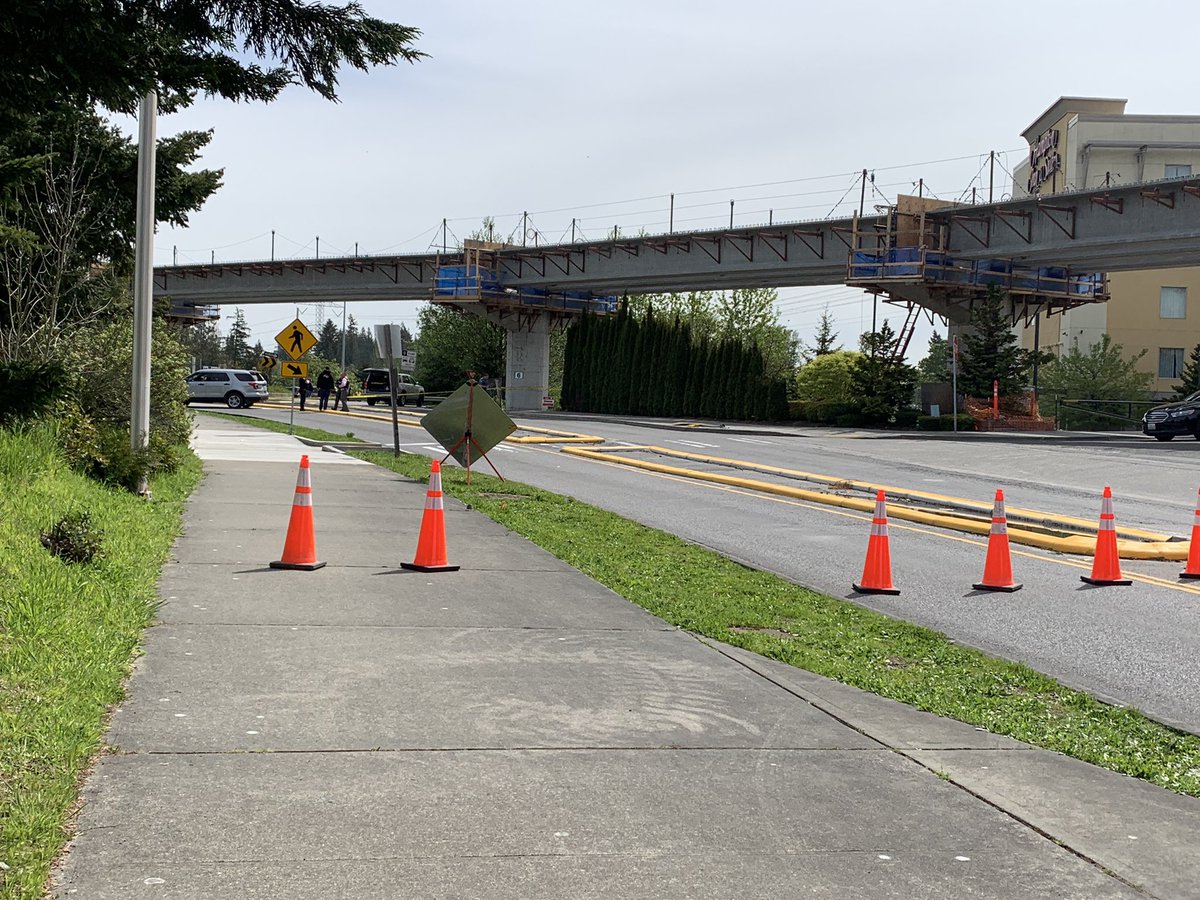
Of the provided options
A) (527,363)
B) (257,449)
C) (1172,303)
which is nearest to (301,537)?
(257,449)

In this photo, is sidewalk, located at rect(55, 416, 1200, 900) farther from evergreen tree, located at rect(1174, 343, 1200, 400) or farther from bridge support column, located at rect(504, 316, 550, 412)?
bridge support column, located at rect(504, 316, 550, 412)

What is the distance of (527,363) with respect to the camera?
72750mm

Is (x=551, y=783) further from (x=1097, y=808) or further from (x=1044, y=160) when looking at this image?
(x=1044, y=160)

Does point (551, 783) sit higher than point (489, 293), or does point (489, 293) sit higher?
point (489, 293)

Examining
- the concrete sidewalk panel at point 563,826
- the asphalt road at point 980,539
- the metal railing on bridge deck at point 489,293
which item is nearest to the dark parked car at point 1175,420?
the asphalt road at point 980,539

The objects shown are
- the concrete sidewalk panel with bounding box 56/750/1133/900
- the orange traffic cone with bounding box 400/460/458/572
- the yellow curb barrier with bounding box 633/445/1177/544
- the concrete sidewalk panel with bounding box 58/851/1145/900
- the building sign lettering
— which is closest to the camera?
the concrete sidewalk panel with bounding box 58/851/1145/900

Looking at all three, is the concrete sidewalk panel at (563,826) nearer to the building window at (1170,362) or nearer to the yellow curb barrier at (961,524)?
the yellow curb barrier at (961,524)

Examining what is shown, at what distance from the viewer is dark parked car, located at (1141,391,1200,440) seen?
3969 cm

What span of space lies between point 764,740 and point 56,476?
9.44 meters

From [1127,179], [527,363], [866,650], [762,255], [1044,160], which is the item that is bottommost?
[866,650]

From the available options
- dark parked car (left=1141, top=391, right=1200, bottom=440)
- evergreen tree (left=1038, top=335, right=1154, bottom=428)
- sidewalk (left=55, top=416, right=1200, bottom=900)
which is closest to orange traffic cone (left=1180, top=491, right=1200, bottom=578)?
sidewalk (left=55, top=416, right=1200, bottom=900)

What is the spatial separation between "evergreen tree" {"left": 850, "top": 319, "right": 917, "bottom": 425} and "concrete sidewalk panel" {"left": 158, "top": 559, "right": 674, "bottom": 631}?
41272 millimetres

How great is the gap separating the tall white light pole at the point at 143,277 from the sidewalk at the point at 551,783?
266 inches

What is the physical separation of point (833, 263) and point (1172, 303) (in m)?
33.7
